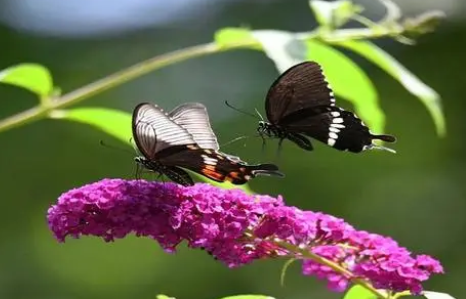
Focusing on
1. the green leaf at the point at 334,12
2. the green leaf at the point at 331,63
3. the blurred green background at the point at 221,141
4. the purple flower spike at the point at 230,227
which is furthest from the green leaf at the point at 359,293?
the blurred green background at the point at 221,141

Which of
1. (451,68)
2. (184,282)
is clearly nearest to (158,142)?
(184,282)

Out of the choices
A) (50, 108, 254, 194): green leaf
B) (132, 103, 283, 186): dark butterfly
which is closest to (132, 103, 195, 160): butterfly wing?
(132, 103, 283, 186): dark butterfly

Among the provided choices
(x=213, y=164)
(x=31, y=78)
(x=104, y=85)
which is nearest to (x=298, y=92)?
(x=213, y=164)

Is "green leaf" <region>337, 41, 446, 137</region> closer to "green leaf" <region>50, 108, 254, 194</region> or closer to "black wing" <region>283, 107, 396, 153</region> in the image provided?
"black wing" <region>283, 107, 396, 153</region>

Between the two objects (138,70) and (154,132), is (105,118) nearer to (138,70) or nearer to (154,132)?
(138,70)

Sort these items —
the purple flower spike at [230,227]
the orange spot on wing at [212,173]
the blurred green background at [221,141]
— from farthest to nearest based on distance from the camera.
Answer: the blurred green background at [221,141]
the orange spot on wing at [212,173]
the purple flower spike at [230,227]

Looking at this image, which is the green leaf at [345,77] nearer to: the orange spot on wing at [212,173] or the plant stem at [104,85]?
the plant stem at [104,85]
